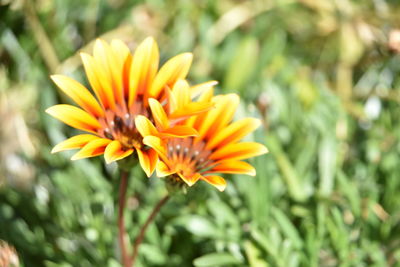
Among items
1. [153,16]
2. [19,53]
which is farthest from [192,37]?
[19,53]

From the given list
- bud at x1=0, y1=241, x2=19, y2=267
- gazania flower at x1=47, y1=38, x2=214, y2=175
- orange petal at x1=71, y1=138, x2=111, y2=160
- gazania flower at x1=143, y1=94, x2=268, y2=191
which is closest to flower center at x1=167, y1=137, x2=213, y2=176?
gazania flower at x1=143, y1=94, x2=268, y2=191

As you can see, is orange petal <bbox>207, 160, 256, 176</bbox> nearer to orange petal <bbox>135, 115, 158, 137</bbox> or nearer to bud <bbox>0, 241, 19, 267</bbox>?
orange petal <bbox>135, 115, 158, 137</bbox>

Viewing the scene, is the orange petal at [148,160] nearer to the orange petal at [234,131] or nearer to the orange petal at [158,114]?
the orange petal at [158,114]

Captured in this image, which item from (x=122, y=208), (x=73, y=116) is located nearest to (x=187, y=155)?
(x=122, y=208)

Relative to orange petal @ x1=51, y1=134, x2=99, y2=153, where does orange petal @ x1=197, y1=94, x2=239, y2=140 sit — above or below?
above

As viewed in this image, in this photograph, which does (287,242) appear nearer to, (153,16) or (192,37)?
(192,37)

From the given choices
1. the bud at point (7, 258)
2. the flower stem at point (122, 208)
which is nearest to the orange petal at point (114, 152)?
the flower stem at point (122, 208)
